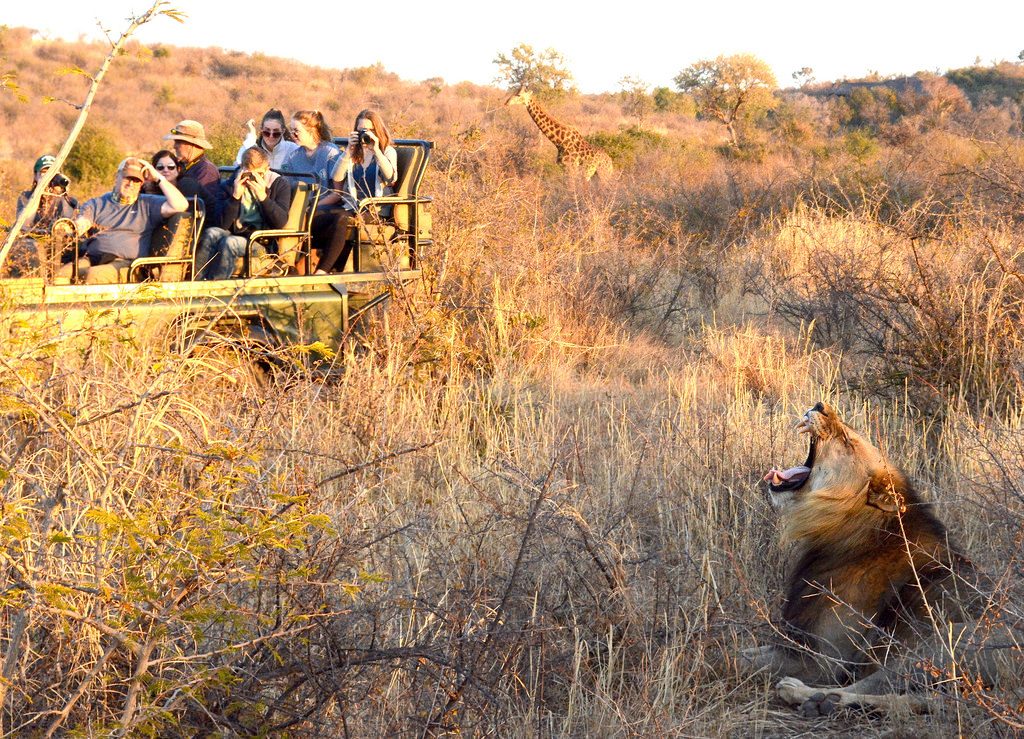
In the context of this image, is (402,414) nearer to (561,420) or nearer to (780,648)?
(561,420)

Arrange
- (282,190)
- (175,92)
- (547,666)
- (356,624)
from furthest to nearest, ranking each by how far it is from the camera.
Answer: (175,92) < (282,190) < (547,666) < (356,624)

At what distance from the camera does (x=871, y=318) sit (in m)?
7.78

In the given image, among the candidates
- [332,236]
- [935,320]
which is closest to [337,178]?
[332,236]

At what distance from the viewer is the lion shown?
11.2 ft

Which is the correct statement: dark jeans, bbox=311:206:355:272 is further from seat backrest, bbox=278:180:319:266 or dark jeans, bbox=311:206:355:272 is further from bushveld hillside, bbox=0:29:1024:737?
bushveld hillside, bbox=0:29:1024:737

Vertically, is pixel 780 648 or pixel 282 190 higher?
pixel 282 190

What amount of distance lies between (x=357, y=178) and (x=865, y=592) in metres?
5.93

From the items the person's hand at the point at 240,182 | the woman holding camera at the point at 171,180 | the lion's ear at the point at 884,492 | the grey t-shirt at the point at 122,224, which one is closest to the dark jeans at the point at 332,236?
the person's hand at the point at 240,182

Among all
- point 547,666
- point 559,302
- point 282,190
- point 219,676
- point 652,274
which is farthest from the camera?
point 652,274

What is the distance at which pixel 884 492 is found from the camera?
3.84 meters

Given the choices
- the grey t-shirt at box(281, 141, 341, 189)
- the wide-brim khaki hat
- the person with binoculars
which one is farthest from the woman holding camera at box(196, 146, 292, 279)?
the grey t-shirt at box(281, 141, 341, 189)

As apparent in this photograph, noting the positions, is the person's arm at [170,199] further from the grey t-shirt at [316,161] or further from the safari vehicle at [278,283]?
the grey t-shirt at [316,161]

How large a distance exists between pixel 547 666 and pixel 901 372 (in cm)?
→ 370

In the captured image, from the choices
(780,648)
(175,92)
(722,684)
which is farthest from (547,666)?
(175,92)
